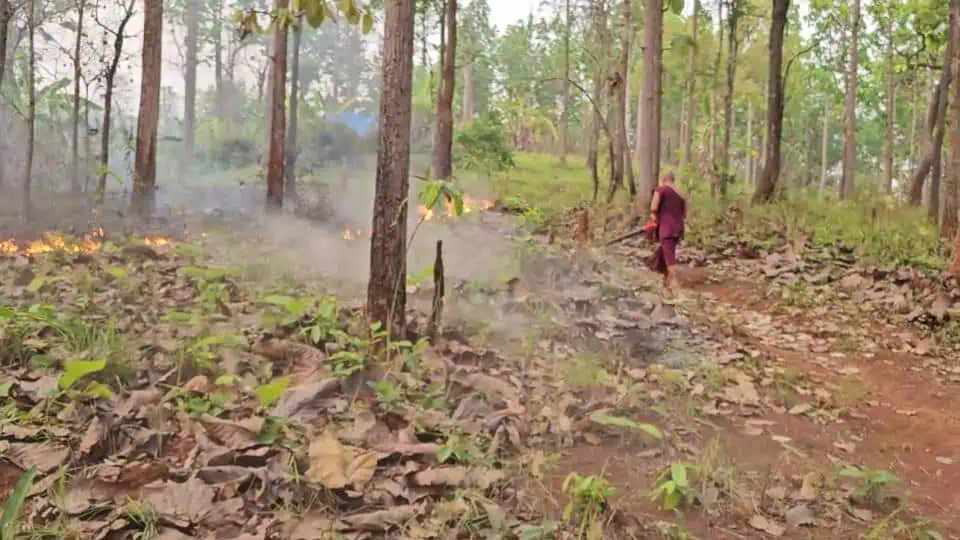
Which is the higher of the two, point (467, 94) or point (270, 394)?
point (467, 94)

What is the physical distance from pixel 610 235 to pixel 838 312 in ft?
17.2

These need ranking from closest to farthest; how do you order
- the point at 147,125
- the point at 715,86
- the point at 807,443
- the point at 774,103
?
the point at 807,443 < the point at 147,125 < the point at 774,103 < the point at 715,86

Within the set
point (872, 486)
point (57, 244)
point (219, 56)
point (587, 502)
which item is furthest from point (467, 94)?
point (587, 502)

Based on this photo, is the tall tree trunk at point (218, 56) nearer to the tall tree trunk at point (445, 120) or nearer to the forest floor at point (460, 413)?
the tall tree trunk at point (445, 120)

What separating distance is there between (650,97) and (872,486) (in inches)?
393

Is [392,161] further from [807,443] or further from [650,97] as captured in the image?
[650,97]

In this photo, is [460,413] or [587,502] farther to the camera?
[460,413]

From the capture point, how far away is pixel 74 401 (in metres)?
3.85

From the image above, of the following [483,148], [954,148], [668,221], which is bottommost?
[668,221]

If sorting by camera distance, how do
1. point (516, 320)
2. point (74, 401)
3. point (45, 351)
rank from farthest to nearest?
point (516, 320), point (45, 351), point (74, 401)

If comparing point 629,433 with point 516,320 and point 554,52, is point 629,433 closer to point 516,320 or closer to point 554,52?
point 516,320

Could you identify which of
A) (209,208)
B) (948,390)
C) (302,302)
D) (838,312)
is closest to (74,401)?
(302,302)

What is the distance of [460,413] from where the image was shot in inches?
176

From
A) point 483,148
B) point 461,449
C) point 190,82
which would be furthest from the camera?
point 190,82
